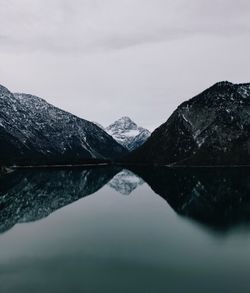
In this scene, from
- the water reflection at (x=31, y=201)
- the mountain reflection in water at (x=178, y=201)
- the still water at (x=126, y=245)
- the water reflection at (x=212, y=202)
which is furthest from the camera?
the water reflection at (x=31, y=201)

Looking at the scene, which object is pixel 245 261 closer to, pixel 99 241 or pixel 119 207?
pixel 99 241

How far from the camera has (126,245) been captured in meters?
77.5

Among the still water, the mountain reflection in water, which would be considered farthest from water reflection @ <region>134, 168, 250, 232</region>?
the still water

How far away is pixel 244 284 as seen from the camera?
178 feet

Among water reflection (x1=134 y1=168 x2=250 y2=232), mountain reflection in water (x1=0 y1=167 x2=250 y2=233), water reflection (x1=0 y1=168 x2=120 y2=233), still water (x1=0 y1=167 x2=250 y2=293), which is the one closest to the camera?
still water (x1=0 y1=167 x2=250 y2=293)

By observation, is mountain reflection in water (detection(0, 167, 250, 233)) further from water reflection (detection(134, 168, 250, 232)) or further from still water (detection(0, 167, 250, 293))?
still water (detection(0, 167, 250, 293))

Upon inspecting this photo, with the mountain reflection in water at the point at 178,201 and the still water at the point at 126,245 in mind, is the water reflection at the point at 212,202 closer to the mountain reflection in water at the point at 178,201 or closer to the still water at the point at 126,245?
the mountain reflection in water at the point at 178,201

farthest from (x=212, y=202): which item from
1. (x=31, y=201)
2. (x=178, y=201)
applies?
(x=31, y=201)

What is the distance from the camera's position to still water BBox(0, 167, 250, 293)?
55781mm

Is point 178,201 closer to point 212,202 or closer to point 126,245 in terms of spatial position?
point 212,202

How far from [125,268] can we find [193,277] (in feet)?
31.0

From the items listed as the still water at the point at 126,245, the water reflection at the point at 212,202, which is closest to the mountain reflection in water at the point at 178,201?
the water reflection at the point at 212,202

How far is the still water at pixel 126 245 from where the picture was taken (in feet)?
183

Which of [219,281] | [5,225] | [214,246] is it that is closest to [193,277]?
[219,281]
